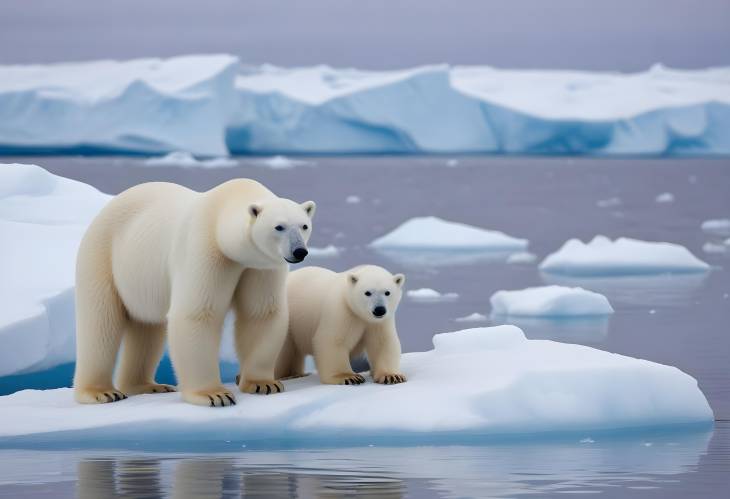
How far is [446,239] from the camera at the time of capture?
2128cm

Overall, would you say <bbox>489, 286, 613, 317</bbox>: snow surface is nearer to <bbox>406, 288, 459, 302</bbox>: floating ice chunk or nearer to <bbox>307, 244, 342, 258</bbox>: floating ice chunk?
<bbox>406, 288, 459, 302</bbox>: floating ice chunk

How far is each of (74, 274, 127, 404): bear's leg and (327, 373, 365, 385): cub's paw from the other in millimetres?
1064

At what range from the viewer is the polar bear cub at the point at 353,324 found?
6219 mm

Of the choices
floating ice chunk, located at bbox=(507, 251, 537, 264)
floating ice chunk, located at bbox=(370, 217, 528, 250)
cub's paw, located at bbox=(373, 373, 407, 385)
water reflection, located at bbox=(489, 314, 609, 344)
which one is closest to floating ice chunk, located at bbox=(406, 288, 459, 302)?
water reflection, located at bbox=(489, 314, 609, 344)

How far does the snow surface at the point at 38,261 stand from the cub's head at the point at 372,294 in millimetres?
2294

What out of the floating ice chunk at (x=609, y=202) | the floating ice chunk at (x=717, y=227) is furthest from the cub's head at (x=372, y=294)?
the floating ice chunk at (x=609, y=202)

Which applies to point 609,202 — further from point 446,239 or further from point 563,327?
point 563,327

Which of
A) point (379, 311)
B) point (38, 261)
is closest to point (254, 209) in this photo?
point (379, 311)

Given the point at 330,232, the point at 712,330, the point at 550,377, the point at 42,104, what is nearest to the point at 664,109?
the point at 42,104

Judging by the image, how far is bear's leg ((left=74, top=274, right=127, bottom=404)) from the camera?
645 centimetres

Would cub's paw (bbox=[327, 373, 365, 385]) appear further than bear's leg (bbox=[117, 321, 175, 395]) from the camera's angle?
No

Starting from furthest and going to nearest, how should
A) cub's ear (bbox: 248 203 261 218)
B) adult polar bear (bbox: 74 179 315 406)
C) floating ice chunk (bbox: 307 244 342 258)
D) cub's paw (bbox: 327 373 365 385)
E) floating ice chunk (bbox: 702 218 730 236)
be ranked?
floating ice chunk (bbox: 702 218 730 236) → floating ice chunk (bbox: 307 244 342 258) → cub's paw (bbox: 327 373 365 385) → adult polar bear (bbox: 74 179 315 406) → cub's ear (bbox: 248 203 261 218)

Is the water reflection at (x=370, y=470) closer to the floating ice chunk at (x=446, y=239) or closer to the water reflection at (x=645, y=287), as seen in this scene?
the water reflection at (x=645, y=287)

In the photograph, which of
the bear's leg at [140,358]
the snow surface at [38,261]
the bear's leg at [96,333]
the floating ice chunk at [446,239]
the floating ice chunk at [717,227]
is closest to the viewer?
the bear's leg at [96,333]
